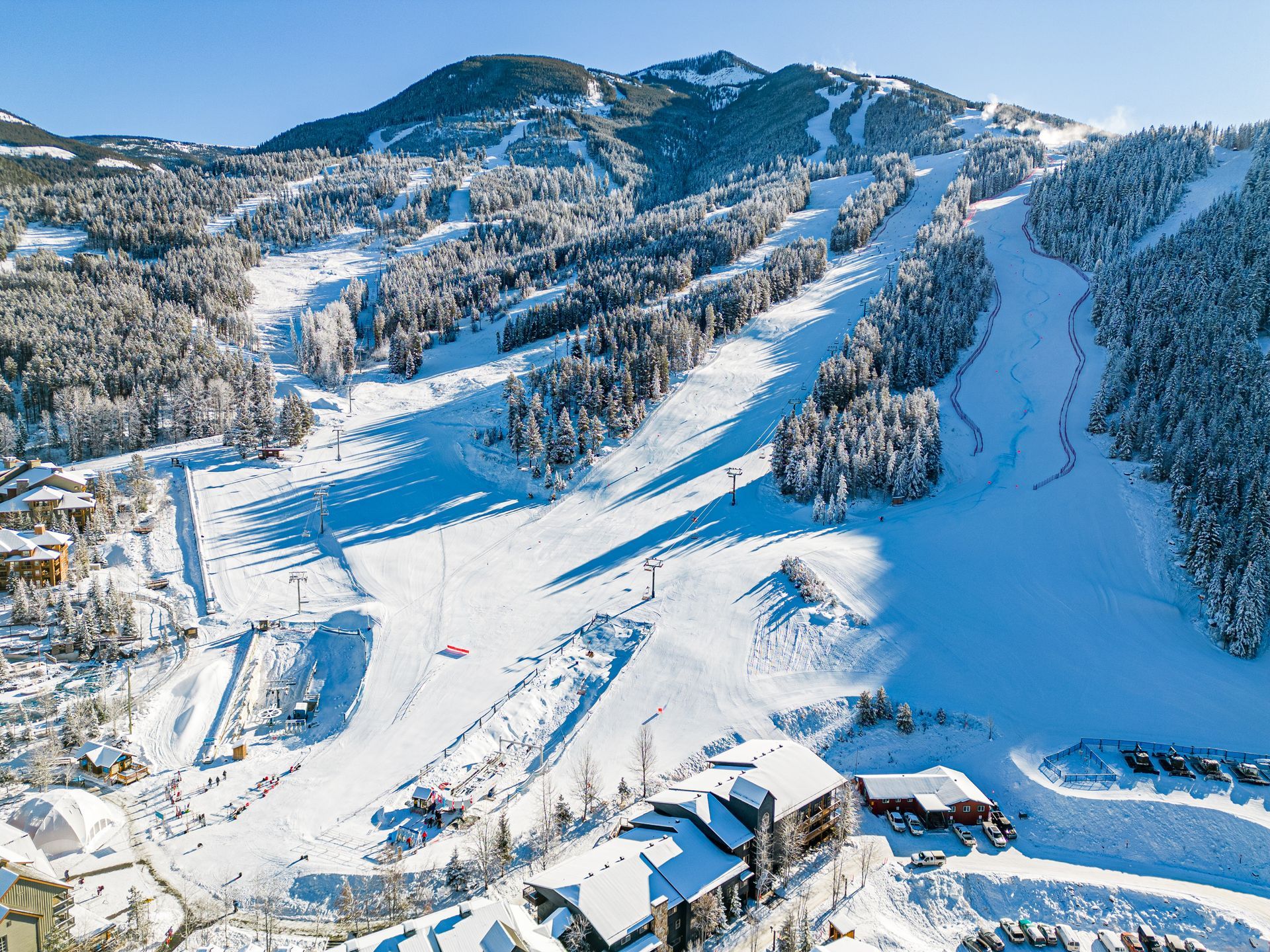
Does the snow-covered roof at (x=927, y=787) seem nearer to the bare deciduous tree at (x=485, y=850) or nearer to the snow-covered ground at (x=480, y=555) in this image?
the snow-covered ground at (x=480, y=555)

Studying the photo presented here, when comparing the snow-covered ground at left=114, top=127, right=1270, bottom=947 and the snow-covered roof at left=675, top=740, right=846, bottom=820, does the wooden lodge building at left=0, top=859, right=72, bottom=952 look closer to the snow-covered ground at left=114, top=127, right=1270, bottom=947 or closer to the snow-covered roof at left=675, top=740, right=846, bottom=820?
the snow-covered ground at left=114, top=127, right=1270, bottom=947

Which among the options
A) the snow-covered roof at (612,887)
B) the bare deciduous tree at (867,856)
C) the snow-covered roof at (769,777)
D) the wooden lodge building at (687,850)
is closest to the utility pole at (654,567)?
the snow-covered roof at (769,777)

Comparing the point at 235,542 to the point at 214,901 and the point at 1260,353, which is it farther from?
the point at 1260,353

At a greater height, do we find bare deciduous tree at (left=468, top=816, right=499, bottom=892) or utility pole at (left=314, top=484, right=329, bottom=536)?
utility pole at (left=314, top=484, right=329, bottom=536)

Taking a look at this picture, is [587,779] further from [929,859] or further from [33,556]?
[33,556]

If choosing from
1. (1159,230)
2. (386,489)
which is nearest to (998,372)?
(1159,230)

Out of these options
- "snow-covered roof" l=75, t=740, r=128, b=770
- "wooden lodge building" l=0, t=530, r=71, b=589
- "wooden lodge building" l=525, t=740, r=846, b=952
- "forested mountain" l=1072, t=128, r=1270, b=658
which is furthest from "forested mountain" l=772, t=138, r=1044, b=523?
"wooden lodge building" l=0, t=530, r=71, b=589
